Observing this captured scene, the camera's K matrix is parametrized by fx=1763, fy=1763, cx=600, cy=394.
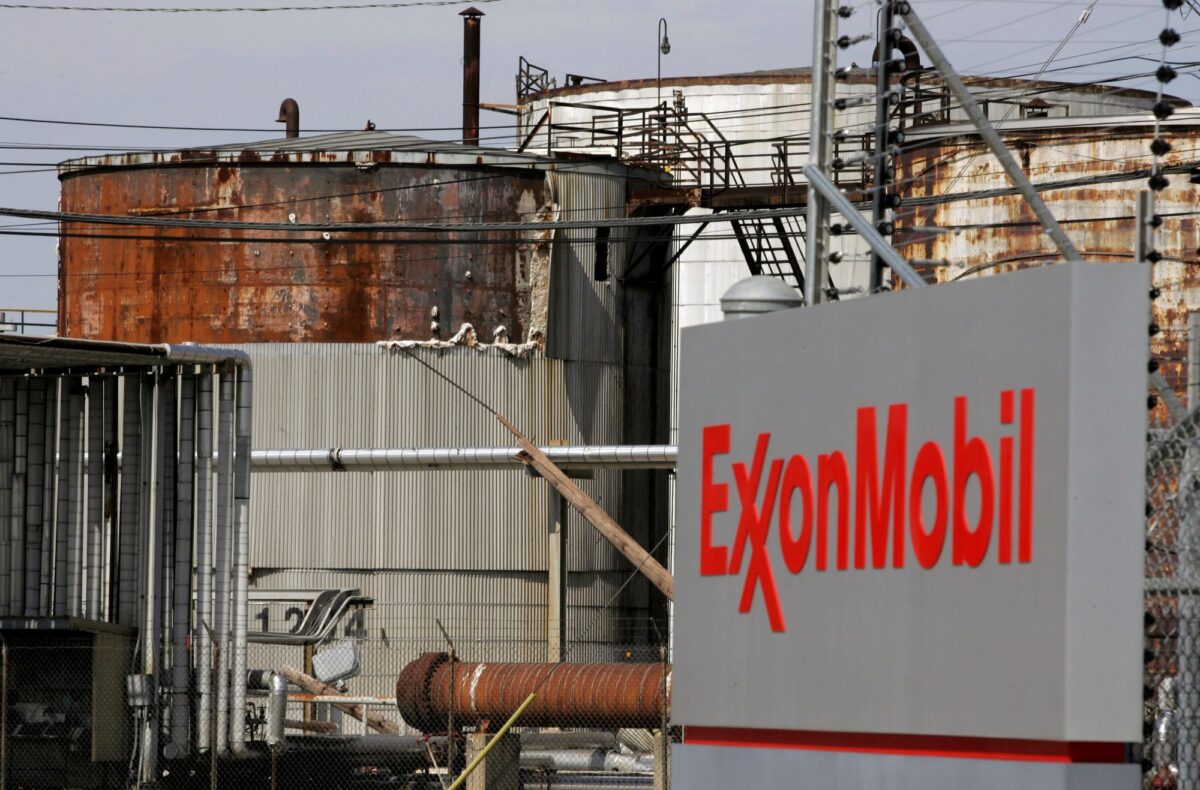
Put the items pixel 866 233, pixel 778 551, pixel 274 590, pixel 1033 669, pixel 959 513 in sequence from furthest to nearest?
pixel 274 590 → pixel 866 233 → pixel 778 551 → pixel 959 513 → pixel 1033 669

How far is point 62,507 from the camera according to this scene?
2103 cm

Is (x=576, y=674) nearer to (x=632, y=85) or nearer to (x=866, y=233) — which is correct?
(x=866, y=233)

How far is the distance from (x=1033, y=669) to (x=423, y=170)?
2363 centimetres

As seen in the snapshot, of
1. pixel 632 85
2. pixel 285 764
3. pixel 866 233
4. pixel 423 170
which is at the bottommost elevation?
pixel 285 764

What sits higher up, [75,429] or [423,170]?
[423,170]

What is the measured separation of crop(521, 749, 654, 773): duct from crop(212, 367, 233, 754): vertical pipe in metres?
3.74

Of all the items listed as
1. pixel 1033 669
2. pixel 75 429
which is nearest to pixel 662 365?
pixel 75 429

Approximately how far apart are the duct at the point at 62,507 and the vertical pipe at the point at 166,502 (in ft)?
4.27

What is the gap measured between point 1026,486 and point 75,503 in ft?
54.2

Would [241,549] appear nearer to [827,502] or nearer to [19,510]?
[19,510]

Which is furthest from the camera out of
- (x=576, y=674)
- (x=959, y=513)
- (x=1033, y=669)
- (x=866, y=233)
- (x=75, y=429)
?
(x=75, y=429)

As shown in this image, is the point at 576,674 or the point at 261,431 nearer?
the point at 576,674

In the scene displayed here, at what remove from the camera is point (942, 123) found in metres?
25.5

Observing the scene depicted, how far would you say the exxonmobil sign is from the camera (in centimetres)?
629
